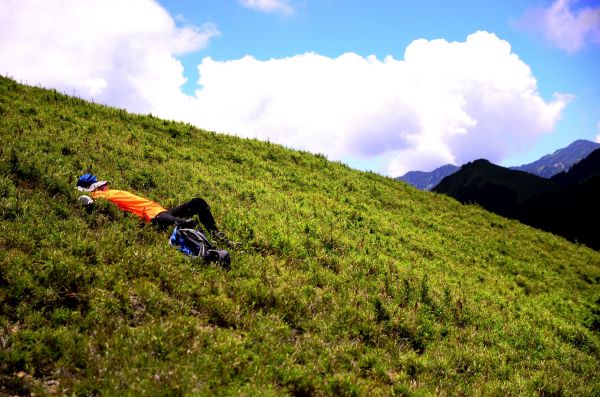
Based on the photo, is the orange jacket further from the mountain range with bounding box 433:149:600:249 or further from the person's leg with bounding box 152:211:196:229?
the mountain range with bounding box 433:149:600:249

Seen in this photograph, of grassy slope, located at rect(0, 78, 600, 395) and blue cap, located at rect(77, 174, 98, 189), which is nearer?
grassy slope, located at rect(0, 78, 600, 395)

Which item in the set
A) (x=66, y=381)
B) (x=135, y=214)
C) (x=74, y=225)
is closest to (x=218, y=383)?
(x=66, y=381)

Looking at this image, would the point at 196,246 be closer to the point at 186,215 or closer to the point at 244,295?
the point at 186,215

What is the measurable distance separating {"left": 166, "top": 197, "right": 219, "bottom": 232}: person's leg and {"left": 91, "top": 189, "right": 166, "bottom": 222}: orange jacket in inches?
→ 21.4

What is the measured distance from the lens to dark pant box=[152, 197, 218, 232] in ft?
35.8

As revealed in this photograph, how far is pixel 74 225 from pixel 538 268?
71.5ft

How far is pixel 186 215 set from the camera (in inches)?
452

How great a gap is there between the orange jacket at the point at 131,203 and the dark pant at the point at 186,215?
373mm

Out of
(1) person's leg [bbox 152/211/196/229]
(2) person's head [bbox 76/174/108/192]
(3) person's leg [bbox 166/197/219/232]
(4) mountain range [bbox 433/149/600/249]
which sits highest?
(4) mountain range [bbox 433/149/600/249]

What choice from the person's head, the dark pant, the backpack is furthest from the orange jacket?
the backpack

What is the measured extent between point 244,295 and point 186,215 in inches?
158

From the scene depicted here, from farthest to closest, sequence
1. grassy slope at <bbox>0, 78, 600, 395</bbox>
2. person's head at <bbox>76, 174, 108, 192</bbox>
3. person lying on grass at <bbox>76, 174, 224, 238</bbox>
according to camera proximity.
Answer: person's head at <bbox>76, 174, 108, 192</bbox> → person lying on grass at <bbox>76, 174, 224, 238</bbox> → grassy slope at <bbox>0, 78, 600, 395</bbox>

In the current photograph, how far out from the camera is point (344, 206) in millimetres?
20297

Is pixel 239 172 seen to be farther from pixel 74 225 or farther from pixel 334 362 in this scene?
pixel 334 362
